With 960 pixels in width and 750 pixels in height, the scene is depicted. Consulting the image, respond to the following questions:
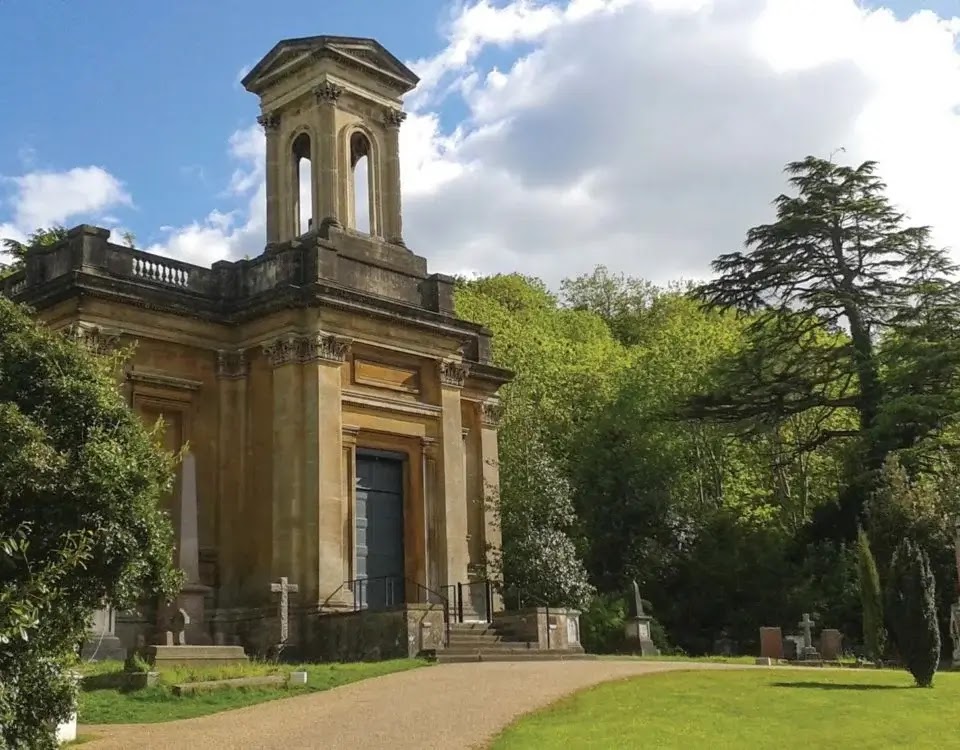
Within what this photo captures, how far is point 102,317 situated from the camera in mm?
22094

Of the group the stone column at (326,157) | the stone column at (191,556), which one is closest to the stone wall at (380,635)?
the stone column at (191,556)

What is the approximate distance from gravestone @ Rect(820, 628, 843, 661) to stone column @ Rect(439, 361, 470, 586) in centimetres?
919

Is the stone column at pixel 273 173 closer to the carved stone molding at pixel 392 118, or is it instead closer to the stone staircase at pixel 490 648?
the carved stone molding at pixel 392 118

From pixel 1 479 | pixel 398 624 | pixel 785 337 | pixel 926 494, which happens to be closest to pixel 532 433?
pixel 785 337

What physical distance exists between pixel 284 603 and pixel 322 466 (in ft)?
9.35

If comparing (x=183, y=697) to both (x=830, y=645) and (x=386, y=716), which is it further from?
(x=830, y=645)

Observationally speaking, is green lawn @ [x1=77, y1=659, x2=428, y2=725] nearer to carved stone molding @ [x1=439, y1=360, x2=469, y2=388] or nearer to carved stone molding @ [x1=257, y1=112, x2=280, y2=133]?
carved stone molding @ [x1=439, y1=360, x2=469, y2=388]

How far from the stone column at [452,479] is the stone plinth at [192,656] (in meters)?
7.11

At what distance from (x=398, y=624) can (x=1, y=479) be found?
1113 centimetres

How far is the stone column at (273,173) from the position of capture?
2644cm

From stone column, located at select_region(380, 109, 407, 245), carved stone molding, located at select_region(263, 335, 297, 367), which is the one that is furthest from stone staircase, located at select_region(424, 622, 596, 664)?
stone column, located at select_region(380, 109, 407, 245)

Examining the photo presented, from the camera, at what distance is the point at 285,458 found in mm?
22875

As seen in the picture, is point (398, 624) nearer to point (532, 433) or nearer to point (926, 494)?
point (532, 433)

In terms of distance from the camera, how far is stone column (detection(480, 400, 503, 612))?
27172 mm
